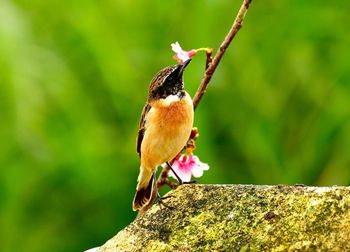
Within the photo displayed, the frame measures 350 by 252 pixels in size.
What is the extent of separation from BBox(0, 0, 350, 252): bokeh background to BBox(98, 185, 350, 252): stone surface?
67.8 inches

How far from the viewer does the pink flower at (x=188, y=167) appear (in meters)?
2.21

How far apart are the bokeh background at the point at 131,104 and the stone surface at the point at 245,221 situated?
5.65 feet

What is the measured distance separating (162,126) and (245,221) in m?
0.62

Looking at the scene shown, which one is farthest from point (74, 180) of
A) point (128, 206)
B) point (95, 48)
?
point (95, 48)

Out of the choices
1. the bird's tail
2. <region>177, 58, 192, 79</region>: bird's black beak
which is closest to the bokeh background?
the bird's tail

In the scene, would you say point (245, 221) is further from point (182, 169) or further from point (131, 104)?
point (131, 104)

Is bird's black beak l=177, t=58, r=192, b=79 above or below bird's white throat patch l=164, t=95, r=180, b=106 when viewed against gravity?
below

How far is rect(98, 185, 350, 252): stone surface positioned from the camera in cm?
177

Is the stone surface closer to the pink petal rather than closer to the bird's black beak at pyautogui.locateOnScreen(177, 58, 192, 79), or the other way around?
the pink petal

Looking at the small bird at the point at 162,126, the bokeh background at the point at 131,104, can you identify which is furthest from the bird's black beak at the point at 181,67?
the bokeh background at the point at 131,104

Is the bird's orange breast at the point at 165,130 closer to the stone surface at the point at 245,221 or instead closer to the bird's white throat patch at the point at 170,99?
the bird's white throat patch at the point at 170,99

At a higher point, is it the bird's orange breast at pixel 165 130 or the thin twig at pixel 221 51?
the bird's orange breast at pixel 165 130

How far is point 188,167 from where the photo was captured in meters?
2.23

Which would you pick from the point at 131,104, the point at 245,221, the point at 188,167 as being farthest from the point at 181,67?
the point at 131,104
